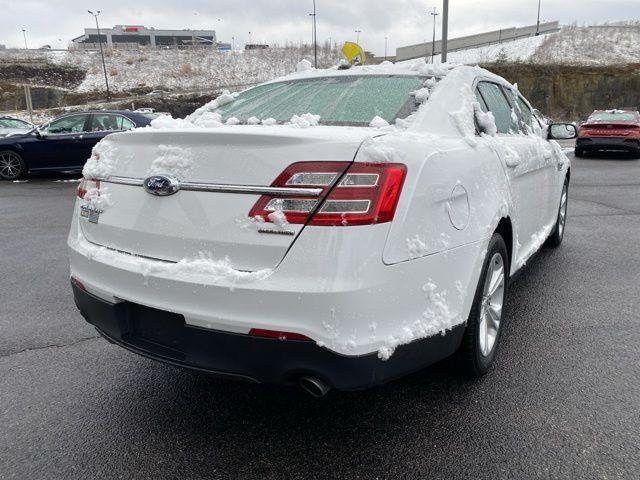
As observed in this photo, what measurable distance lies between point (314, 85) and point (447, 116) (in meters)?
0.85

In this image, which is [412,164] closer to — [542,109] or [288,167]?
[288,167]

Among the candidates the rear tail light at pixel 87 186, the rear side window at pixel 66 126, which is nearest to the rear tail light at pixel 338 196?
the rear tail light at pixel 87 186

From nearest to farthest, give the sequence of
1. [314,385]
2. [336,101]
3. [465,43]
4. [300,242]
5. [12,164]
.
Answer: [300,242] → [314,385] → [336,101] → [12,164] → [465,43]

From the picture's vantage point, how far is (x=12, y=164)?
11891 mm

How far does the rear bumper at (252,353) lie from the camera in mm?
→ 1863

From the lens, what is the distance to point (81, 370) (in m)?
2.91

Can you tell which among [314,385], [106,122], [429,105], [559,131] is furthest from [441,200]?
[106,122]

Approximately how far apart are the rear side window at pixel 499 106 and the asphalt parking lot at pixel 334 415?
4.20ft

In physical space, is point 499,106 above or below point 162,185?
above

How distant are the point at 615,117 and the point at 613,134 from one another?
674 millimetres

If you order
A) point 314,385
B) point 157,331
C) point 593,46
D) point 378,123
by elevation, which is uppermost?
point 593,46

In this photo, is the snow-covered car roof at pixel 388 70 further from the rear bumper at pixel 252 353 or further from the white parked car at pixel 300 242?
the rear bumper at pixel 252 353

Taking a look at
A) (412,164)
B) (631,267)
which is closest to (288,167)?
(412,164)

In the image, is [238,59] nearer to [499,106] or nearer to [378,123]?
[499,106]
